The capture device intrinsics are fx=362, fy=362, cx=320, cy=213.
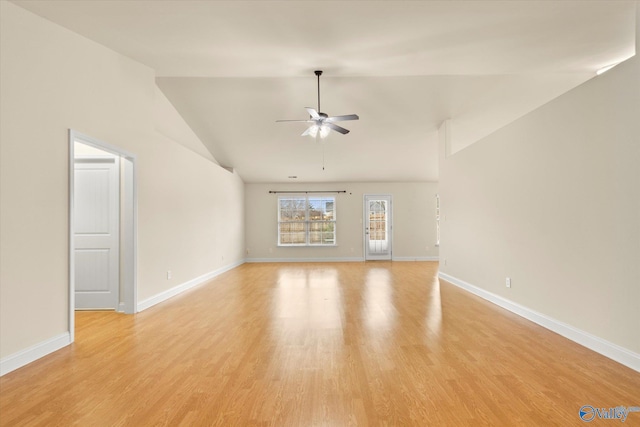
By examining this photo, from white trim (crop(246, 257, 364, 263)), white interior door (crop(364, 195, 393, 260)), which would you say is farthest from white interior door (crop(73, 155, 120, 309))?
white interior door (crop(364, 195, 393, 260))

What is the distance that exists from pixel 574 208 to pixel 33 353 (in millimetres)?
4885

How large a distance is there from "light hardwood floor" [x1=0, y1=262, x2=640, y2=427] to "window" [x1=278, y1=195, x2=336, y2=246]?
6381mm

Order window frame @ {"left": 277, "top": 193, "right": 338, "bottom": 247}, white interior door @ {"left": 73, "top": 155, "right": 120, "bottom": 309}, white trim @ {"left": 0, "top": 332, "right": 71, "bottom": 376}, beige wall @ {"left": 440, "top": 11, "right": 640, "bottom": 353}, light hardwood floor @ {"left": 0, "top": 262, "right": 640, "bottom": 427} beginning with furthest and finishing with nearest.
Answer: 1. window frame @ {"left": 277, "top": 193, "right": 338, "bottom": 247}
2. white interior door @ {"left": 73, "top": 155, "right": 120, "bottom": 309}
3. beige wall @ {"left": 440, "top": 11, "right": 640, "bottom": 353}
4. white trim @ {"left": 0, "top": 332, "right": 71, "bottom": 376}
5. light hardwood floor @ {"left": 0, "top": 262, "right": 640, "bottom": 427}

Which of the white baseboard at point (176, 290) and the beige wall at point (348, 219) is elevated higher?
the beige wall at point (348, 219)

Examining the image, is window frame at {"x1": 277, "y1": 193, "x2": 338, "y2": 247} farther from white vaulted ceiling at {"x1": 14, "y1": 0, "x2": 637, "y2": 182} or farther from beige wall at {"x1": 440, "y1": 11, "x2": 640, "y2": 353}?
beige wall at {"x1": 440, "y1": 11, "x2": 640, "y2": 353}

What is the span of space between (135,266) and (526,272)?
186 inches

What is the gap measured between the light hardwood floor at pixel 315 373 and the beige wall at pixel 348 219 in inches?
248

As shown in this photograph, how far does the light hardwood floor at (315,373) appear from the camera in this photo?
2064 mm

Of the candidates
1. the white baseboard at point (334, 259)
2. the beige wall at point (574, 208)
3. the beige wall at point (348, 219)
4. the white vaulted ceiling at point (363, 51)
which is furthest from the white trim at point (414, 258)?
the beige wall at point (574, 208)

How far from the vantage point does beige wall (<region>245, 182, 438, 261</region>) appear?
35.7 ft

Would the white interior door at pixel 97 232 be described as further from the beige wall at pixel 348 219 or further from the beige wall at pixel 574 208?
the beige wall at pixel 348 219

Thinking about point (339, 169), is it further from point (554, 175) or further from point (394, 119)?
point (554, 175)

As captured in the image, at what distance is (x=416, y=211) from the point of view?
1091 cm

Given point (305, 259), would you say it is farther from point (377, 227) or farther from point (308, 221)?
point (377, 227)
